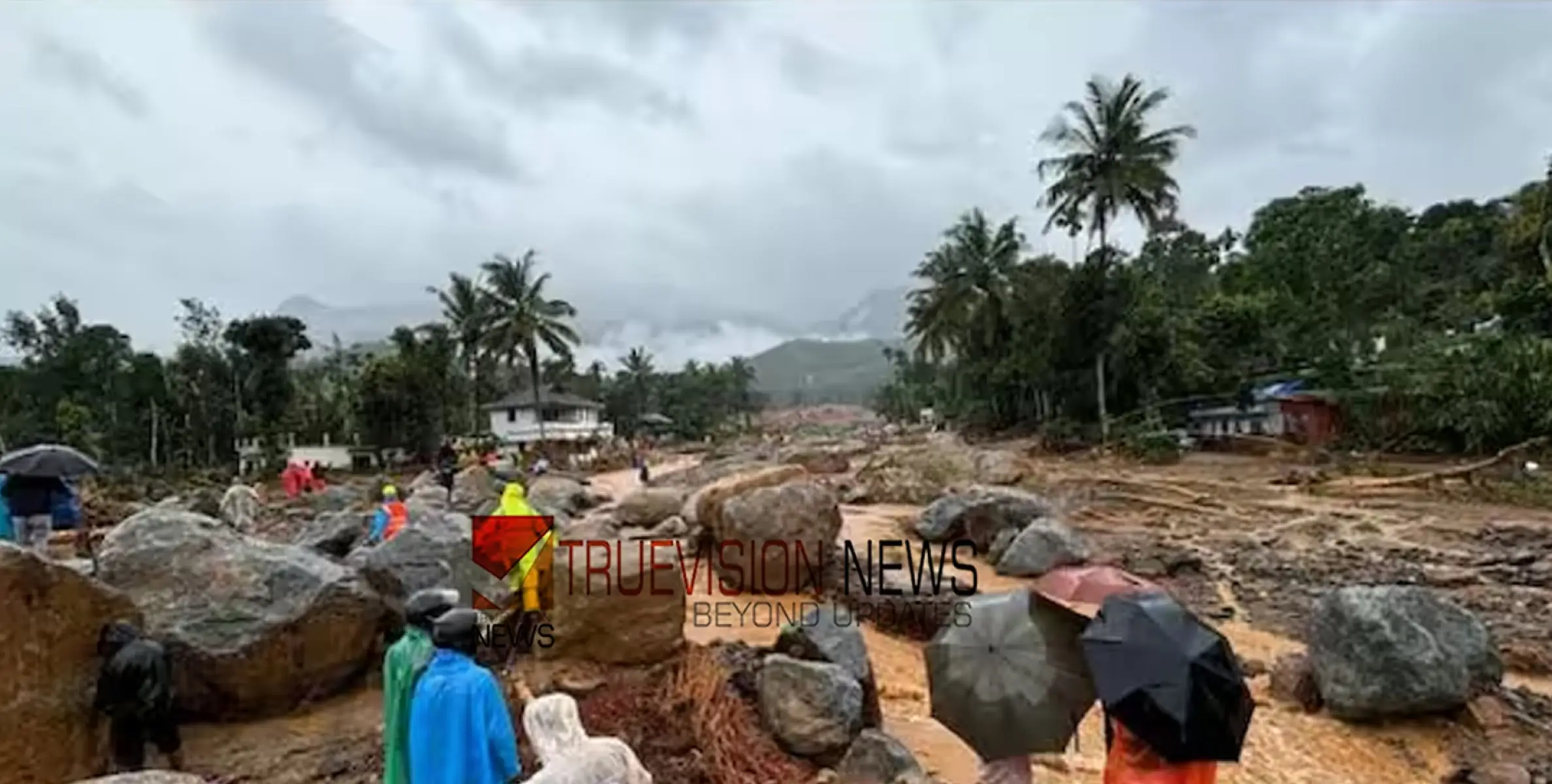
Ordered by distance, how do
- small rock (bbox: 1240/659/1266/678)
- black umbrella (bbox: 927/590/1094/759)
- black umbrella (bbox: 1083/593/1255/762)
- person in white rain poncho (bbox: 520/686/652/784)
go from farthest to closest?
small rock (bbox: 1240/659/1266/678) < black umbrella (bbox: 927/590/1094/759) < black umbrella (bbox: 1083/593/1255/762) < person in white rain poncho (bbox: 520/686/652/784)

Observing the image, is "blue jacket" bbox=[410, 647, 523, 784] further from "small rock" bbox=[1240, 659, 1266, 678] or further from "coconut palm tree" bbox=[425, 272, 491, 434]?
"coconut palm tree" bbox=[425, 272, 491, 434]

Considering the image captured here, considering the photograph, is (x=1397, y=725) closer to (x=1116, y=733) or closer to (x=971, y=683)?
(x=971, y=683)

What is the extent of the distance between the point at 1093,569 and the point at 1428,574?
12.8m

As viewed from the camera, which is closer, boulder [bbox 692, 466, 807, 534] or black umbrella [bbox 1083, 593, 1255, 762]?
black umbrella [bbox 1083, 593, 1255, 762]

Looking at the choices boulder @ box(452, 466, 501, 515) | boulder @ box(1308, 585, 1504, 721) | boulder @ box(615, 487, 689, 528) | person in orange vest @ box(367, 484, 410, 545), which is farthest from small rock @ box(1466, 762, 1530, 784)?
boulder @ box(452, 466, 501, 515)

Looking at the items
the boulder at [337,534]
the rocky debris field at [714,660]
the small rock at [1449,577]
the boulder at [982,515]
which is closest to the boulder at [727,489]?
the rocky debris field at [714,660]

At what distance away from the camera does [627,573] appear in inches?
304

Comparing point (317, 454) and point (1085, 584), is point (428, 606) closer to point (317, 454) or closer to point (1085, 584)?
point (1085, 584)

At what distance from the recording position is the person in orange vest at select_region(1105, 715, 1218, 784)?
3.39m

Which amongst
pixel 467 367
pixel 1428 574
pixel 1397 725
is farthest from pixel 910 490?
pixel 467 367

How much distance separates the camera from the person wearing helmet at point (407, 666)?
441 cm

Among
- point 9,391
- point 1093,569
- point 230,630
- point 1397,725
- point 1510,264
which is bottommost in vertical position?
point 1397,725

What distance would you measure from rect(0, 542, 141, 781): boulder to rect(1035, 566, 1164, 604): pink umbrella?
5.99 metres

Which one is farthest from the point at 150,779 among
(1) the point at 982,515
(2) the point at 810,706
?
(1) the point at 982,515
